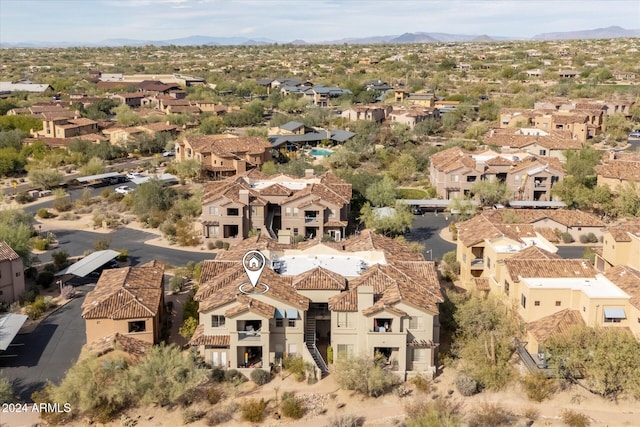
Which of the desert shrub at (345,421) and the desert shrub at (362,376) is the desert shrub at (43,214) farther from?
the desert shrub at (345,421)

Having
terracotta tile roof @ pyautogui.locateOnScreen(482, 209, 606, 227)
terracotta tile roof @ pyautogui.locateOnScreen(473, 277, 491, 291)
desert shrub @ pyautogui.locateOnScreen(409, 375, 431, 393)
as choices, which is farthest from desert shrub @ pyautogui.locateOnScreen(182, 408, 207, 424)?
terracotta tile roof @ pyautogui.locateOnScreen(482, 209, 606, 227)

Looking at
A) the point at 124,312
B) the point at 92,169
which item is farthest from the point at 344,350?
the point at 92,169

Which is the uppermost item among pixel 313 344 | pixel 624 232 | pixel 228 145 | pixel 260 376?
pixel 228 145

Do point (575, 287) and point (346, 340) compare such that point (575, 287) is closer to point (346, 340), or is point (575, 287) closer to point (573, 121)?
point (346, 340)

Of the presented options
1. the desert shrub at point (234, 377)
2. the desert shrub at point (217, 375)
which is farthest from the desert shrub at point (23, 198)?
the desert shrub at point (234, 377)

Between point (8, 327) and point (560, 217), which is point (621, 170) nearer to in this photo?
point (560, 217)

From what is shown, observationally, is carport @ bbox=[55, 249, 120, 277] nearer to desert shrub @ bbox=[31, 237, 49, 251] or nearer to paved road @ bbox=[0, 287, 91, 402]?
paved road @ bbox=[0, 287, 91, 402]
